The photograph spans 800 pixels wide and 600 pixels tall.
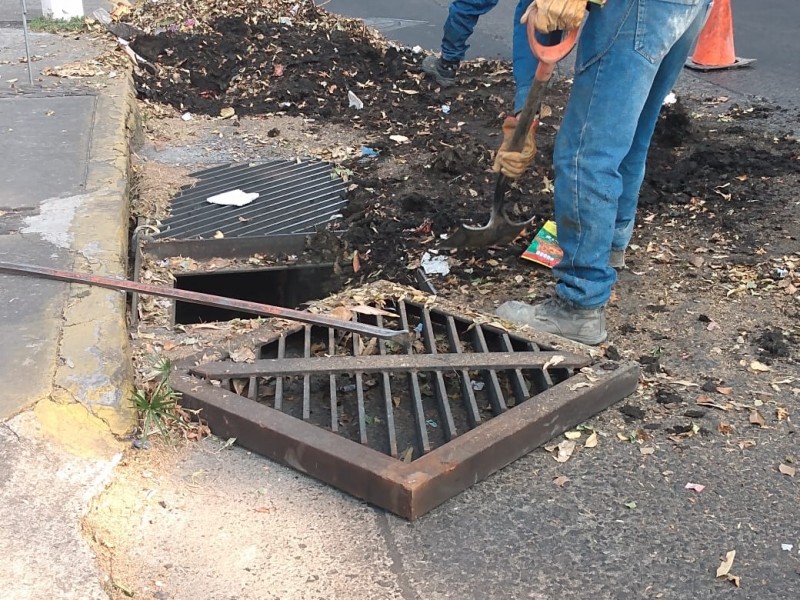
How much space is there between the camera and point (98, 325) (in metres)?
2.67

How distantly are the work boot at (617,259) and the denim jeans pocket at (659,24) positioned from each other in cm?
98

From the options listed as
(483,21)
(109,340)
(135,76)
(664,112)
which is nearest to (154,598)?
(109,340)

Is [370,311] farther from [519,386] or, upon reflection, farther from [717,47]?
[717,47]

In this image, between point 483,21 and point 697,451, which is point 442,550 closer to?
point 697,451

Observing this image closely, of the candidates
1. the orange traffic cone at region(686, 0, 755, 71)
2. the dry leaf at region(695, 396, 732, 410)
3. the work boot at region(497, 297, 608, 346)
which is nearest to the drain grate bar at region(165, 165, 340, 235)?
the work boot at region(497, 297, 608, 346)

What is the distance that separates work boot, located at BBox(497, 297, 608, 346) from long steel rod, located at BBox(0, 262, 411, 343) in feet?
1.57

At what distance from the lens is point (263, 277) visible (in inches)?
152

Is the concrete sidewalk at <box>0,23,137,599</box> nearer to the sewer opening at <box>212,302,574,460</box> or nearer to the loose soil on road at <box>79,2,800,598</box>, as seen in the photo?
the loose soil on road at <box>79,2,800,598</box>

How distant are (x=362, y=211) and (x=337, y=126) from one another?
150cm

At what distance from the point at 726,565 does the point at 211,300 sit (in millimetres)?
1734

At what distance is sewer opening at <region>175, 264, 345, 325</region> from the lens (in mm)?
3732

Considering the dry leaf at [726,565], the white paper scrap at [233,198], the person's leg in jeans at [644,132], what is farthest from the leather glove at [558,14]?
the white paper scrap at [233,198]

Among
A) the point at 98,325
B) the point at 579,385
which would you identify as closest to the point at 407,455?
the point at 579,385

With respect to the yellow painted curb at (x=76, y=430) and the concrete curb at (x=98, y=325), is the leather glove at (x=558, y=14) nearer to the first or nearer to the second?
the concrete curb at (x=98, y=325)
